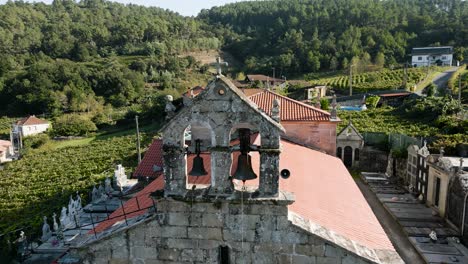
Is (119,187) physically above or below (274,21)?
below

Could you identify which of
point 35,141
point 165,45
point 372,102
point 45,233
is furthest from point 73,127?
point 165,45

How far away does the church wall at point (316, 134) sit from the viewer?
15.0 meters

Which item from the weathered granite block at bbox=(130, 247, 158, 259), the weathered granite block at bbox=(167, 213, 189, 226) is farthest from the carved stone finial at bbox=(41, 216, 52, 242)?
the weathered granite block at bbox=(167, 213, 189, 226)

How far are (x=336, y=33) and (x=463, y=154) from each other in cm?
9622

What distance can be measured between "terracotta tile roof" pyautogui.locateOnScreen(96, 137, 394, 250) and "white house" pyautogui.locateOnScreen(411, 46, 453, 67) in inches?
3093

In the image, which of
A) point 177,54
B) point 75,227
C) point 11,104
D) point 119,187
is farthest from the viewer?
point 177,54

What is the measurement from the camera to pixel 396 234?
15602mm

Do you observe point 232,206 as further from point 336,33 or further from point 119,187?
point 336,33

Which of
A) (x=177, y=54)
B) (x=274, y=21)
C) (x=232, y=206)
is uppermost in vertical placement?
(x=274, y=21)

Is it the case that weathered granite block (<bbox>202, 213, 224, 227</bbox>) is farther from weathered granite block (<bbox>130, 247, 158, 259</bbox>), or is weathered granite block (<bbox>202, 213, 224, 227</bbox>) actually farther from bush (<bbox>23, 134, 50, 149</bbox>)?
bush (<bbox>23, 134, 50, 149</bbox>)

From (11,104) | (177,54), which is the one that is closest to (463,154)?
(11,104)

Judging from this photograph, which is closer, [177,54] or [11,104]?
[11,104]

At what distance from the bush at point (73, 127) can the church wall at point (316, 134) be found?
59.4m

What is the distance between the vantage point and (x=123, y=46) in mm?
128375
